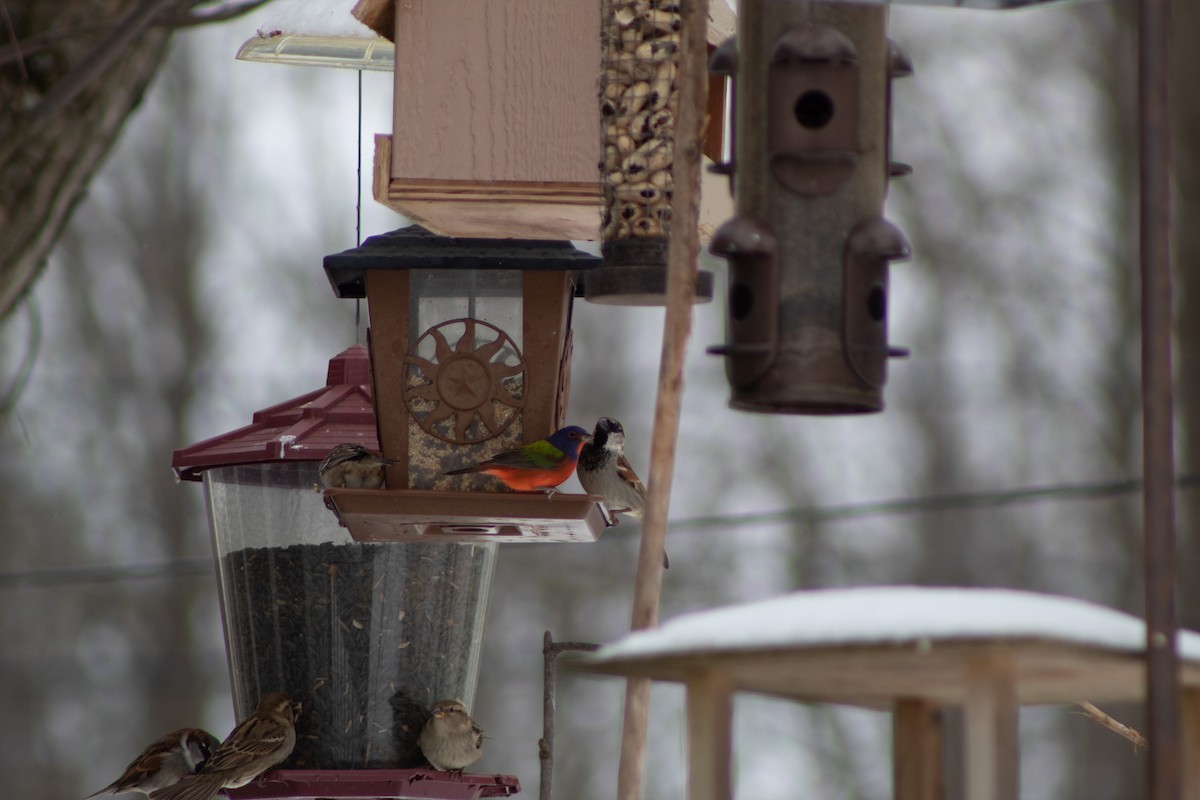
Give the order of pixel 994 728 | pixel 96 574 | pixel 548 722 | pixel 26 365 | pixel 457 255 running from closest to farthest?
pixel 994 728 → pixel 26 365 → pixel 548 722 → pixel 457 255 → pixel 96 574

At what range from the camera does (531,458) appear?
5559mm

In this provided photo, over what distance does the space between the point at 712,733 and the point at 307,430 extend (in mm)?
3000

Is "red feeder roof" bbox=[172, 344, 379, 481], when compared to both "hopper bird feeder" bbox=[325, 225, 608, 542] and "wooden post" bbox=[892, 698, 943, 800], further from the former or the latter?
"wooden post" bbox=[892, 698, 943, 800]

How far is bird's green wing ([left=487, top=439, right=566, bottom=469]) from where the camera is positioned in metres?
5.54

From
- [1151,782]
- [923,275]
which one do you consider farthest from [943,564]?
[1151,782]

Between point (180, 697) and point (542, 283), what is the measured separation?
11187 mm

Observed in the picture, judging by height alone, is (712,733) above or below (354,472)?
A: below

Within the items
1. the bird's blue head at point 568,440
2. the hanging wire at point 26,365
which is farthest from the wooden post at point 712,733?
the bird's blue head at point 568,440

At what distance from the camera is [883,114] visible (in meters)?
4.57

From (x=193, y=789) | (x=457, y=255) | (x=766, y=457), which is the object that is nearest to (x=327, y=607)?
(x=193, y=789)

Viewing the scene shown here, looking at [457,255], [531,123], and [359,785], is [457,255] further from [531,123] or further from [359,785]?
[359,785]

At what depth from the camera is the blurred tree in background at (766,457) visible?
52.9ft

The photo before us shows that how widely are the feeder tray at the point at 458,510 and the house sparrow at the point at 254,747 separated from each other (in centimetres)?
63

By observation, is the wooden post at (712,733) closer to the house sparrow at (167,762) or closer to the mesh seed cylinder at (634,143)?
the mesh seed cylinder at (634,143)
